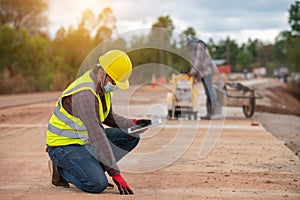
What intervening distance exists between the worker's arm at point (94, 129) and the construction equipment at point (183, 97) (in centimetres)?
973

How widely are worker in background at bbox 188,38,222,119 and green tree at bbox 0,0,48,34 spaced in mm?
36760

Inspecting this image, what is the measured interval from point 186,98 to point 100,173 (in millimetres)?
9754

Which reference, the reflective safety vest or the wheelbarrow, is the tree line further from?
the reflective safety vest

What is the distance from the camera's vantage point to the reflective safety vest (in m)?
6.31

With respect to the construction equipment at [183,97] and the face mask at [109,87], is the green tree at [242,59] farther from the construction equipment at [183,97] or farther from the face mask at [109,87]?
the face mask at [109,87]

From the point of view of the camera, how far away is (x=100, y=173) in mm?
6305

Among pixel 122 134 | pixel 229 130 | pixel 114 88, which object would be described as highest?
pixel 114 88

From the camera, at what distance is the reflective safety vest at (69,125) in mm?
6311

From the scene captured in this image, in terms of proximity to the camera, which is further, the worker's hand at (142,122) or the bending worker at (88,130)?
the worker's hand at (142,122)

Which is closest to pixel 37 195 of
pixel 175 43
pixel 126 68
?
pixel 126 68

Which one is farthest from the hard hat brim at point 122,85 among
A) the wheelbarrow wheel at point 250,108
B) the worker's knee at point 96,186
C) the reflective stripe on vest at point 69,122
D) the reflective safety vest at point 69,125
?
the wheelbarrow wheel at point 250,108

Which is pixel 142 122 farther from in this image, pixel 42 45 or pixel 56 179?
pixel 42 45

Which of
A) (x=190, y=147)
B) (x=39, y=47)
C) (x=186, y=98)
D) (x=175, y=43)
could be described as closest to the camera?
(x=190, y=147)

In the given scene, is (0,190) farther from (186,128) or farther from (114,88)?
(186,128)
